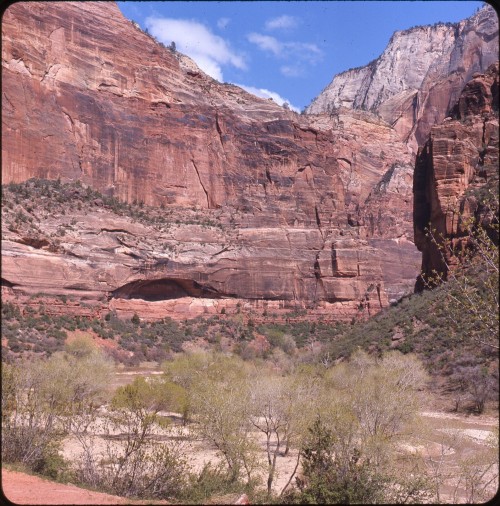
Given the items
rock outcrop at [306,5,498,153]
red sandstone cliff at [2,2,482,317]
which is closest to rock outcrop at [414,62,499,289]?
red sandstone cliff at [2,2,482,317]

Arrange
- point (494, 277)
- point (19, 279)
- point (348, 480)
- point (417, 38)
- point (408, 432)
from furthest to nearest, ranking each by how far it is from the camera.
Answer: point (417, 38) → point (19, 279) → point (408, 432) → point (348, 480) → point (494, 277)

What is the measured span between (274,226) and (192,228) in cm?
1131

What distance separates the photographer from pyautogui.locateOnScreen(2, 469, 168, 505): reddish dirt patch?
7.42 meters

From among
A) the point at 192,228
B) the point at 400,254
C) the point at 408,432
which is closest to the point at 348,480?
the point at 408,432

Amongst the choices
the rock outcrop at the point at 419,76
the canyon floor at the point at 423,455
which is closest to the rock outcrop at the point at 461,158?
the canyon floor at the point at 423,455

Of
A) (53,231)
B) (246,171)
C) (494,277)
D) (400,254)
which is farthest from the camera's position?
(400,254)

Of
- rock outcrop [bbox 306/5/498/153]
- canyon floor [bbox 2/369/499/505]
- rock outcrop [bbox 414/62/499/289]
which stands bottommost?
canyon floor [bbox 2/369/499/505]

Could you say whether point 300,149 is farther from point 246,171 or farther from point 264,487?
point 264,487

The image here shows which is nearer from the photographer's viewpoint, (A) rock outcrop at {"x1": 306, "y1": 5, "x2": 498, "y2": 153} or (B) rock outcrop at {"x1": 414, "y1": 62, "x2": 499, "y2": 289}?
(B) rock outcrop at {"x1": 414, "y1": 62, "x2": 499, "y2": 289}

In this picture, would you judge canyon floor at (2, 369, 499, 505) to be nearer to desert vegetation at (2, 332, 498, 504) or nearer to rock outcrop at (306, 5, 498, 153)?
desert vegetation at (2, 332, 498, 504)

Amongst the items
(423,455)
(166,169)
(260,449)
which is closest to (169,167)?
(166,169)

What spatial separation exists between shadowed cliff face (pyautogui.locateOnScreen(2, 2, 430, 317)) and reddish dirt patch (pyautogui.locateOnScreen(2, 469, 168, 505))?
110 feet

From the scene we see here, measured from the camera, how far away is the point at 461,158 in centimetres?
3831

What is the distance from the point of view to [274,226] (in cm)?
6288
